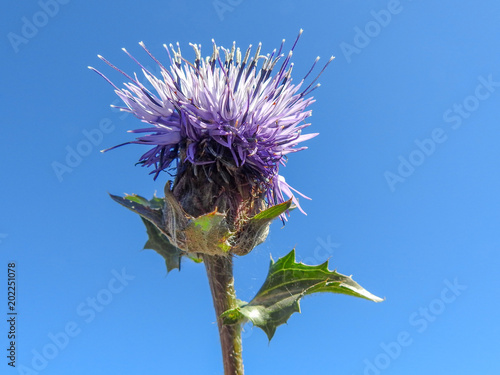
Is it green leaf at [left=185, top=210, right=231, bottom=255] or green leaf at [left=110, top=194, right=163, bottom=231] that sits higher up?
green leaf at [left=110, top=194, right=163, bottom=231]

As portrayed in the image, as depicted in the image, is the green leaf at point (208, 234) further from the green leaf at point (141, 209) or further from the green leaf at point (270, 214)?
the green leaf at point (141, 209)

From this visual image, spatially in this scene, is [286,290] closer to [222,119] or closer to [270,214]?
[270,214]

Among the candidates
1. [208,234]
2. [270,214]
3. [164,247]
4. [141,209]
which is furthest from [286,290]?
[141,209]

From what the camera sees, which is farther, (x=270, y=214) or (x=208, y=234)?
(x=270, y=214)

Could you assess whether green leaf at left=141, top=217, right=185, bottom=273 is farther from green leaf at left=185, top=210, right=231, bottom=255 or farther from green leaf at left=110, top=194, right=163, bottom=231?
green leaf at left=185, top=210, right=231, bottom=255

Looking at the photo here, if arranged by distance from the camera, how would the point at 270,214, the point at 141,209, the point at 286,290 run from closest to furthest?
the point at 270,214, the point at 286,290, the point at 141,209

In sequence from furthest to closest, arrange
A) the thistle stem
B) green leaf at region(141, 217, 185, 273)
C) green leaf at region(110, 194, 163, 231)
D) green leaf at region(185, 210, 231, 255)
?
green leaf at region(141, 217, 185, 273), green leaf at region(110, 194, 163, 231), the thistle stem, green leaf at region(185, 210, 231, 255)

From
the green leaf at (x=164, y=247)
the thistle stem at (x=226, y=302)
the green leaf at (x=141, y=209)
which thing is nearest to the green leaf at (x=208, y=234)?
the thistle stem at (x=226, y=302)

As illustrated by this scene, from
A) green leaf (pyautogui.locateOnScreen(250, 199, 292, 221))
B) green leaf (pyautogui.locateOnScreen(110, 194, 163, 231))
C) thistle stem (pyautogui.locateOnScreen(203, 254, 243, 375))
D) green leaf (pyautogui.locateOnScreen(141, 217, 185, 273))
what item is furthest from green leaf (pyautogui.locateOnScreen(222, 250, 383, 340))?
green leaf (pyautogui.locateOnScreen(110, 194, 163, 231))
